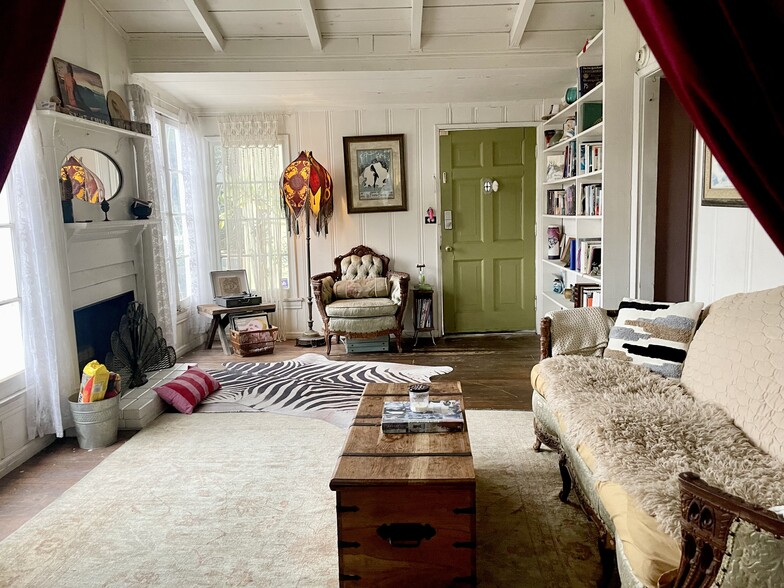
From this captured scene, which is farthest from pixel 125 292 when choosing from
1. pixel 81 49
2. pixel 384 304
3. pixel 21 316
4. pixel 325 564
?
pixel 325 564

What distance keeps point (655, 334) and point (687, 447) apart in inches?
38.5

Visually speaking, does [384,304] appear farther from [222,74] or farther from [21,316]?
[21,316]

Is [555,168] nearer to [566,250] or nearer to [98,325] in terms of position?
[566,250]

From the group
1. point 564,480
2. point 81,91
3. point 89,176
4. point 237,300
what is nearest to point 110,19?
point 81,91

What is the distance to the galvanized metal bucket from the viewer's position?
338cm

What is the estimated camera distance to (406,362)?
5.18m

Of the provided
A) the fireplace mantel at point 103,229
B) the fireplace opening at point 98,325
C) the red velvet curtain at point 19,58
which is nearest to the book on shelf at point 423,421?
the red velvet curtain at point 19,58

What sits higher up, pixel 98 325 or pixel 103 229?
pixel 103 229

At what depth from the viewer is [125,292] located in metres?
4.46

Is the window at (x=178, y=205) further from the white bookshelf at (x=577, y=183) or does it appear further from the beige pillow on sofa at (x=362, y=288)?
the white bookshelf at (x=577, y=183)

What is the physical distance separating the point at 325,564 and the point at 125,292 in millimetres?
2944

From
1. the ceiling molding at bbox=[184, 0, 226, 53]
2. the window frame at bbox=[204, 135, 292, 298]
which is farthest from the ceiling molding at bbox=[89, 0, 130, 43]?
the window frame at bbox=[204, 135, 292, 298]

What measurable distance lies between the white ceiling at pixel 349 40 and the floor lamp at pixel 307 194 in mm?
820

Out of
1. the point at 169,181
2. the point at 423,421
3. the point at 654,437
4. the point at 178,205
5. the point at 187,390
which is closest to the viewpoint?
the point at 654,437
